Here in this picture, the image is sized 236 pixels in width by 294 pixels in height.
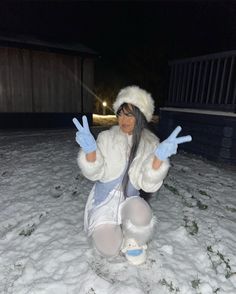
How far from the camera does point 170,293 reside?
208 centimetres

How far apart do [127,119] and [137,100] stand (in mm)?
199

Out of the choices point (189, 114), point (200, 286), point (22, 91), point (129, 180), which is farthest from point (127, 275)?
point (22, 91)

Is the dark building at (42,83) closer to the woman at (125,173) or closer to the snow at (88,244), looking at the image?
the snow at (88,244)

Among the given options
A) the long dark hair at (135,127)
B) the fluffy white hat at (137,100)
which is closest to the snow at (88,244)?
the long dark hair at (135,127)

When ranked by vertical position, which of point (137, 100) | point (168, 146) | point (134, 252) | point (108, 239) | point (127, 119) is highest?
point (137, 100)

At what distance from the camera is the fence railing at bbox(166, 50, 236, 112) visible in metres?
5.69

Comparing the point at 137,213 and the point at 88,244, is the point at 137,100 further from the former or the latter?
the point at 88,244

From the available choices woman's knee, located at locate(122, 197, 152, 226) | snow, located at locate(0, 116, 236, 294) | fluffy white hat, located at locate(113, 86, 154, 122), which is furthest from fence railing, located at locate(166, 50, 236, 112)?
woman's knee, located at locate(122, 197, 152, 226)

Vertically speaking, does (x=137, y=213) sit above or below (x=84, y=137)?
below

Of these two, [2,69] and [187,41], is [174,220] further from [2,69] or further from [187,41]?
[187,41]

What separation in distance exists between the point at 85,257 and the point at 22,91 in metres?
8.09

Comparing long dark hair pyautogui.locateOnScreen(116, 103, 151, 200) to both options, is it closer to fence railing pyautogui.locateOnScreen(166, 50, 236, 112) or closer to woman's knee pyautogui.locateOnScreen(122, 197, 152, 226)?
woman's knee pyautogui.locateOnScreen(122, 197, 152, 226)

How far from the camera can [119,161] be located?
2359 mm

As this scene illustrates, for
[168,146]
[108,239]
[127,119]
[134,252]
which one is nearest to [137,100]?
[127,119]
